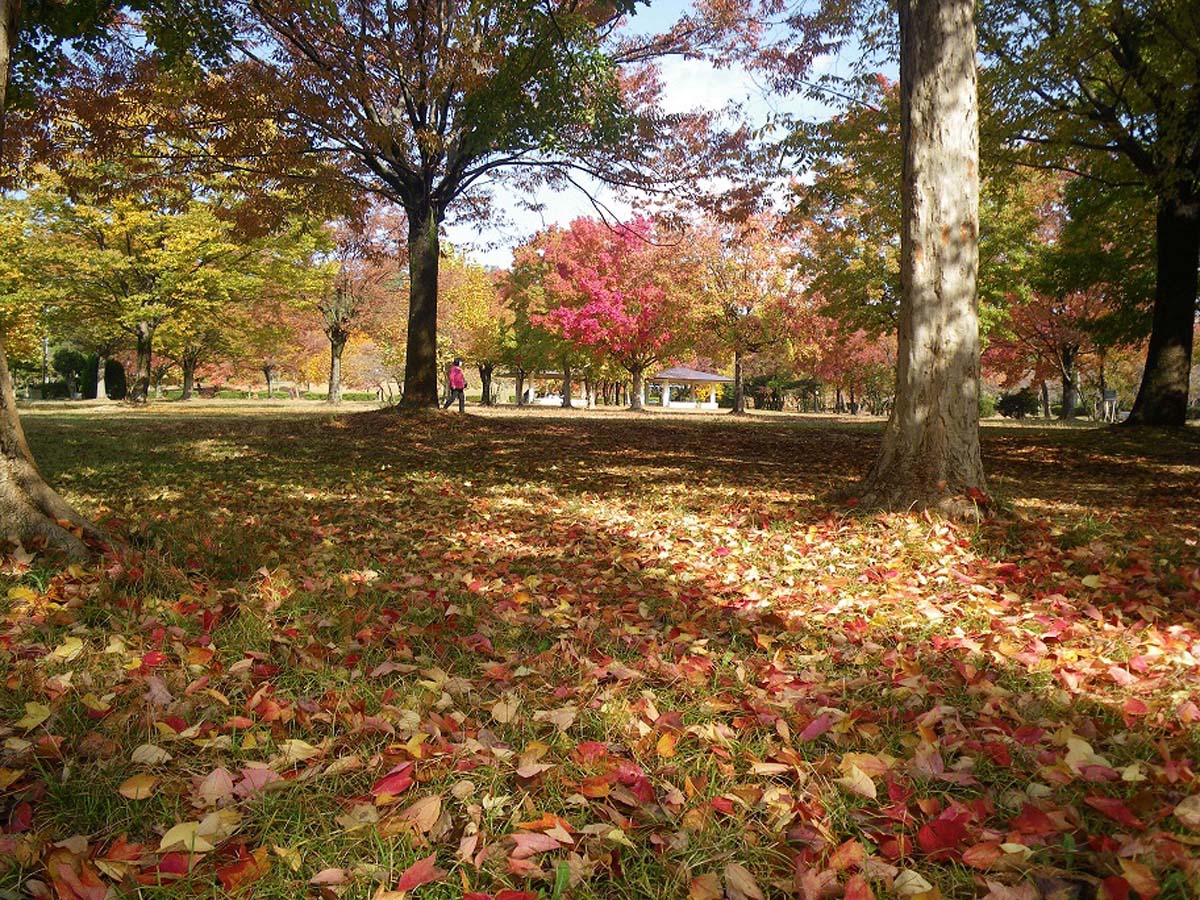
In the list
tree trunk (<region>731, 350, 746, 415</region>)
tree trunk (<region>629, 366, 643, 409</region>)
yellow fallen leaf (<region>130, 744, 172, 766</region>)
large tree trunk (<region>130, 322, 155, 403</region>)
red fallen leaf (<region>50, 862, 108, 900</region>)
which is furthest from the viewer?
tree trunk (<region>629, 366, 643, 409</region>)

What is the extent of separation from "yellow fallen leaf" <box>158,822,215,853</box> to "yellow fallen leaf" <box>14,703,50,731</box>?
0.81 m

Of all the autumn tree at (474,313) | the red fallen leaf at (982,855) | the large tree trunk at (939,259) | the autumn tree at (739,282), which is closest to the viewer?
the red fallen leaf at (982,855)

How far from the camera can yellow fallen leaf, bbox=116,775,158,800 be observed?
1660mm

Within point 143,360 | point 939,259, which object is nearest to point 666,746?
point 939,259

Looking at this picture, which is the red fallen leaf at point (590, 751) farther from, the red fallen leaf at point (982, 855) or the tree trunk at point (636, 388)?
A: the tree trunk at point (636, 388)

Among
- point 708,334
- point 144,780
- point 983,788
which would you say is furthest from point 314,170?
point 708,334

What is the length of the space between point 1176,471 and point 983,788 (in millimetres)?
8176

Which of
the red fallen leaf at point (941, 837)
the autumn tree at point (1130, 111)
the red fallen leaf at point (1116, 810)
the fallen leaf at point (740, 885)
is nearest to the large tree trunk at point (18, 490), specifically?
the fallen leaf at point (740, 885)

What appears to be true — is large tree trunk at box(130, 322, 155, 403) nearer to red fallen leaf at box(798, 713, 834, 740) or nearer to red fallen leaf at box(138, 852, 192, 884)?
red fallen leaf at box(138, 852, 192, 884)

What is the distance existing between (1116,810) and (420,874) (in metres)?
1.69

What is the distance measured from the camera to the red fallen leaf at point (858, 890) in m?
1.34

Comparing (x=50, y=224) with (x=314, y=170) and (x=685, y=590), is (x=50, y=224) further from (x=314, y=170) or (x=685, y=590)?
(x=685, y=590)

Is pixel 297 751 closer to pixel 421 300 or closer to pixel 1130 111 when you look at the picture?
pixel 421 300

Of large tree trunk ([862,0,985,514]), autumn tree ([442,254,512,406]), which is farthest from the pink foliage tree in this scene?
large tree trunk ([862,0,985,514])
